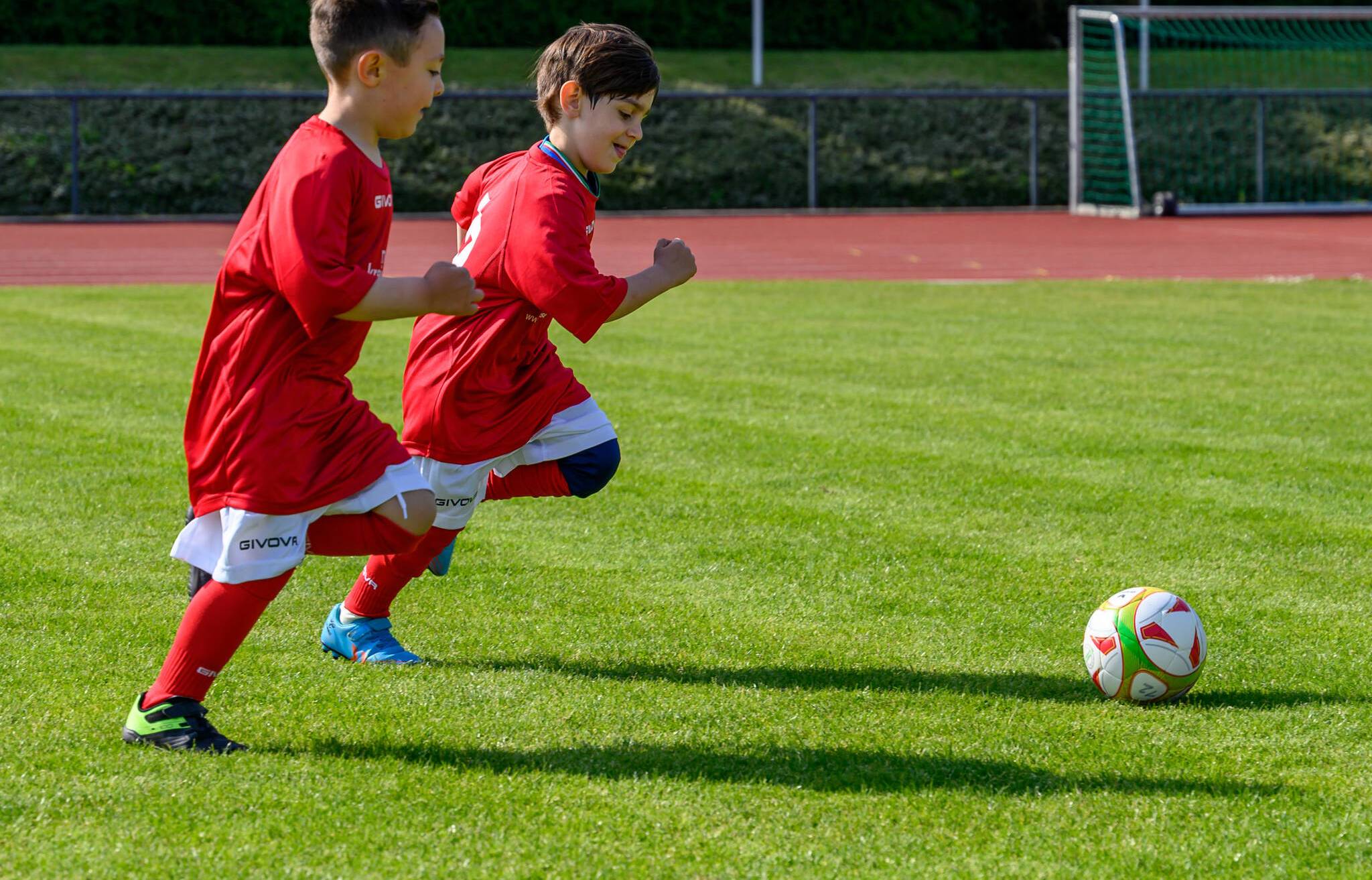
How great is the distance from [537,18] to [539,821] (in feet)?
99.1

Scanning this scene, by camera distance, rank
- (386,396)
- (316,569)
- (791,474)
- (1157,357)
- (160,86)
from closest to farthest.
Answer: (316,569), (791,474), (386,396), (1157,357), (160,86)

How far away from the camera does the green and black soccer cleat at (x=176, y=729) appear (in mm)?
3449

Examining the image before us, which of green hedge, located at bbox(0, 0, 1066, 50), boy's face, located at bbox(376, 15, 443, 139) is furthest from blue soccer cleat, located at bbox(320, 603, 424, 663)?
green hedge, located at bbox(0, 0, 1066, 50)

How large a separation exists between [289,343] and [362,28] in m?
0.68

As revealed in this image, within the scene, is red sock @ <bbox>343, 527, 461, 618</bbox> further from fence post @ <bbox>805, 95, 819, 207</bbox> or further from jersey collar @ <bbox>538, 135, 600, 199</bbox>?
fence post @ <bbox>805, 95, 819, 207</bbox>

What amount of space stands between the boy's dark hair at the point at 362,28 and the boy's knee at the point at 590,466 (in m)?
1.30

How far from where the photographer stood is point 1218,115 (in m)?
26.3

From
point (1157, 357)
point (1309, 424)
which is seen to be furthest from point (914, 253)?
point (1309, 424)

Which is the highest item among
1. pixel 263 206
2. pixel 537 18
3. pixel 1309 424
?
pixel 537 18

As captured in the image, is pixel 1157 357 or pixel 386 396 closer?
pixel 386 396

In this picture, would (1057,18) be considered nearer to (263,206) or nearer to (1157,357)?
(1157,357)

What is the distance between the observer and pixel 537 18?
31.8 metres

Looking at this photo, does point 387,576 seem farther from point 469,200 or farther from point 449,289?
point 449,289

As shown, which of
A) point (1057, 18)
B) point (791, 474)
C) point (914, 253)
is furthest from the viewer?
point (1057, 18)
